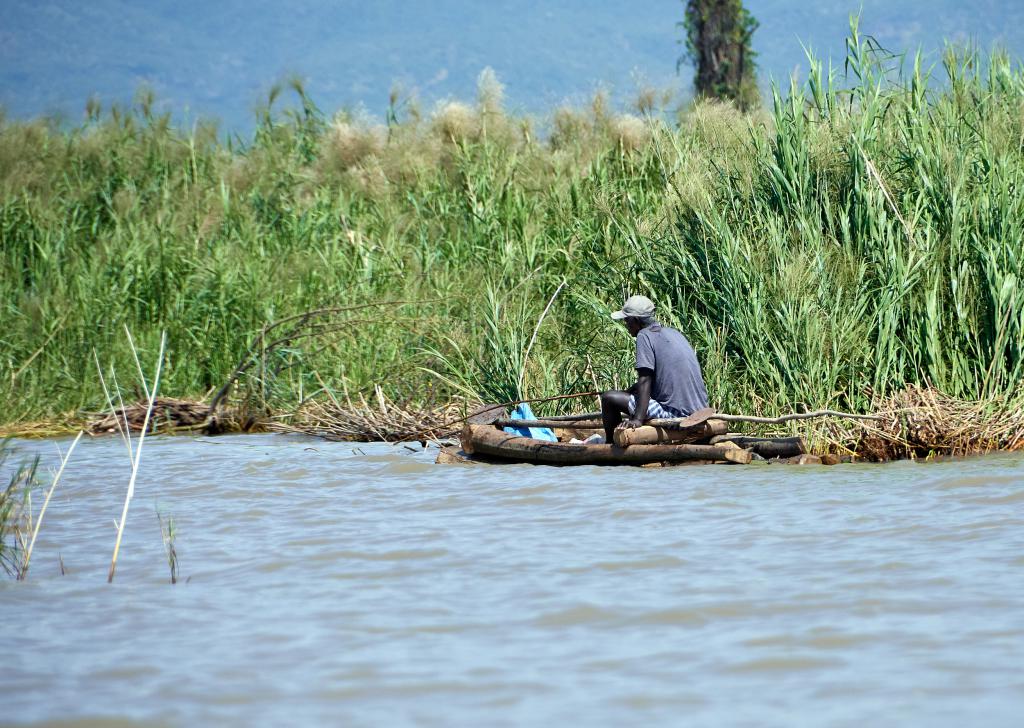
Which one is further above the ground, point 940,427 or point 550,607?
point 940,427

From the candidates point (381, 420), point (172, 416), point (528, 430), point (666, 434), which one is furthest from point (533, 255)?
point (666, 434)

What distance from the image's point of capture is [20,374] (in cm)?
1305

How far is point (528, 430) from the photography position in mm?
10047

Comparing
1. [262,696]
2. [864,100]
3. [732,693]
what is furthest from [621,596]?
[864,100]

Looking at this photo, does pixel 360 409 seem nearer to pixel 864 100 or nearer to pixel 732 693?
pixel 864 100

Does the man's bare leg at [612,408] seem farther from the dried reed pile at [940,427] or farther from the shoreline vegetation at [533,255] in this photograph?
the dried reed pile at [940,427]

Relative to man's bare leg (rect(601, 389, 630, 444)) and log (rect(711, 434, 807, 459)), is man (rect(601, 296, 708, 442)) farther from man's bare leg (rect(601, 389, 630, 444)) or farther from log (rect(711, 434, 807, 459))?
log (rect(711, 434, 807, 459))

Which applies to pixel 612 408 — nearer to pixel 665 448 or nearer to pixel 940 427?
pixel 665 448

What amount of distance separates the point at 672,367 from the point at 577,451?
2.78 feet

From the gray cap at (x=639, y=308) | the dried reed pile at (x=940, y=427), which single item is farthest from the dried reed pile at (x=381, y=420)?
the dried reed pile at (x=940, y=427)

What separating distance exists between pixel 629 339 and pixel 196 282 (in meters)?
5.00

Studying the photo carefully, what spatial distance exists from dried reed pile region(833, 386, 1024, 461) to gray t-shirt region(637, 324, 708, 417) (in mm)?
1093

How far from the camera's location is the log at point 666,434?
8812mm

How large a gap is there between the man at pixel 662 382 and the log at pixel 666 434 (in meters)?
0.10
